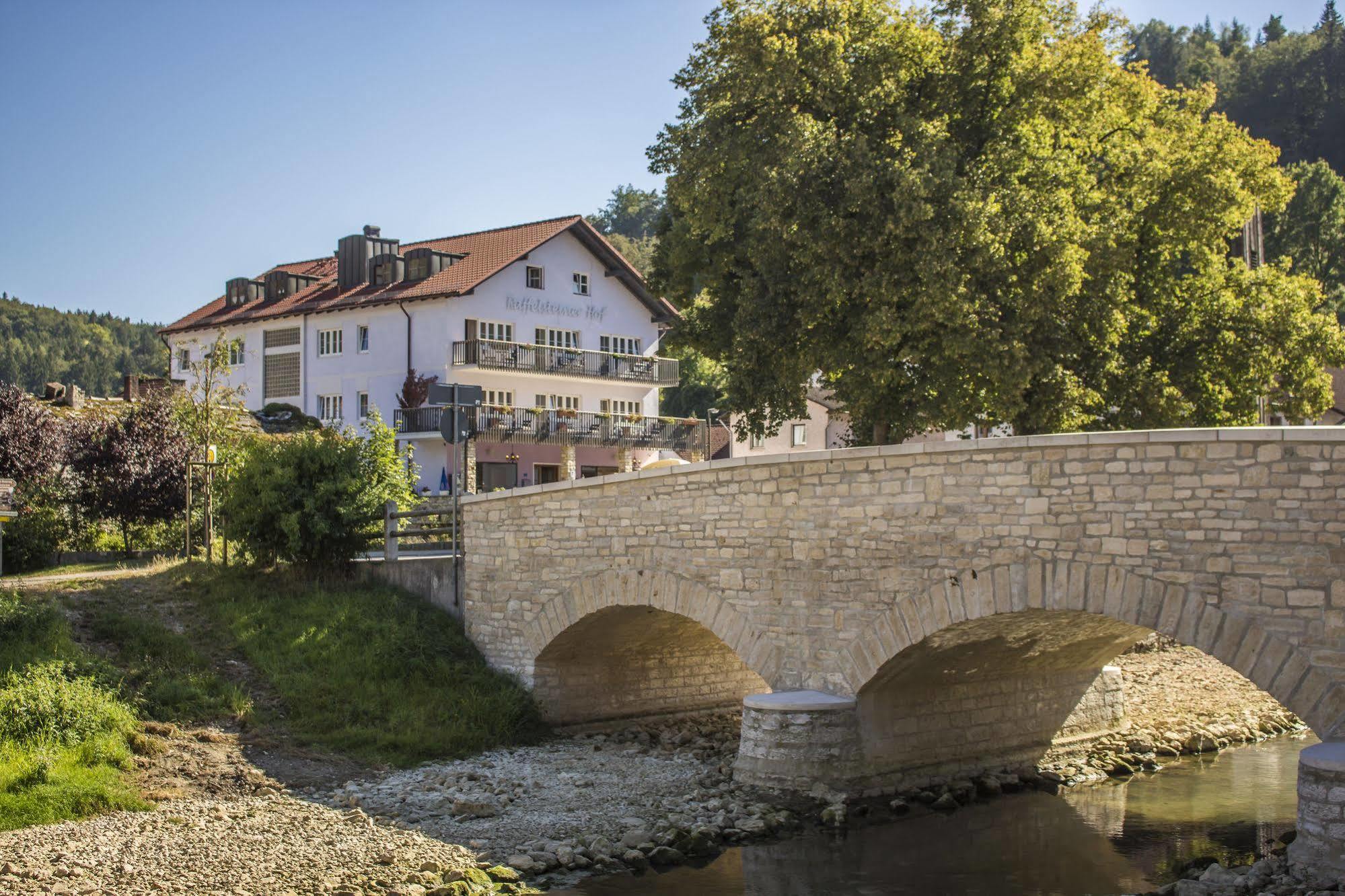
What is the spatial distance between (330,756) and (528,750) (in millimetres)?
2732

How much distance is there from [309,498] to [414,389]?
18.9 meters

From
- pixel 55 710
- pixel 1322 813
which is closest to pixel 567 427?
pixel 55 710

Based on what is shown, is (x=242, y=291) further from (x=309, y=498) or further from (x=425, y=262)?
(x=309, y=498)

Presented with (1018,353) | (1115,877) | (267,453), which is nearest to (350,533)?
(267,453)

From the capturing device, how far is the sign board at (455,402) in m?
19.3

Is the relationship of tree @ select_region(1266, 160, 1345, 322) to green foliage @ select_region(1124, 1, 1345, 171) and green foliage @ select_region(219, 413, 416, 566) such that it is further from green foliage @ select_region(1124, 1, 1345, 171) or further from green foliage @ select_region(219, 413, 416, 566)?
green foliage @ select_region(219, 413, 416, 566)

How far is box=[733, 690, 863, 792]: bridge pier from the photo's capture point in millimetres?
15461

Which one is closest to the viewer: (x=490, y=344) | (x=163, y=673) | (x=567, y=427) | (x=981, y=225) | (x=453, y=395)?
(x=163, y=673)

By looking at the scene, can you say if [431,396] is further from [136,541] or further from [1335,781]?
[1335,781]

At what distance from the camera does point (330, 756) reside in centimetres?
1688

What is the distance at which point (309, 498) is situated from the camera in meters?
21.6

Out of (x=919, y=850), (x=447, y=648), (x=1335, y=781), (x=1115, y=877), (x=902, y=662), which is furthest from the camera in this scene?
(x=447, y=648)

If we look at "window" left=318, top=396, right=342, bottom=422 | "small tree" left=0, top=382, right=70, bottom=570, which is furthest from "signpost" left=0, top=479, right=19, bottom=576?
"window" left=318, top=396, right=342, bottom=422

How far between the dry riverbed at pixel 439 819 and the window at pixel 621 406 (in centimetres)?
2568
